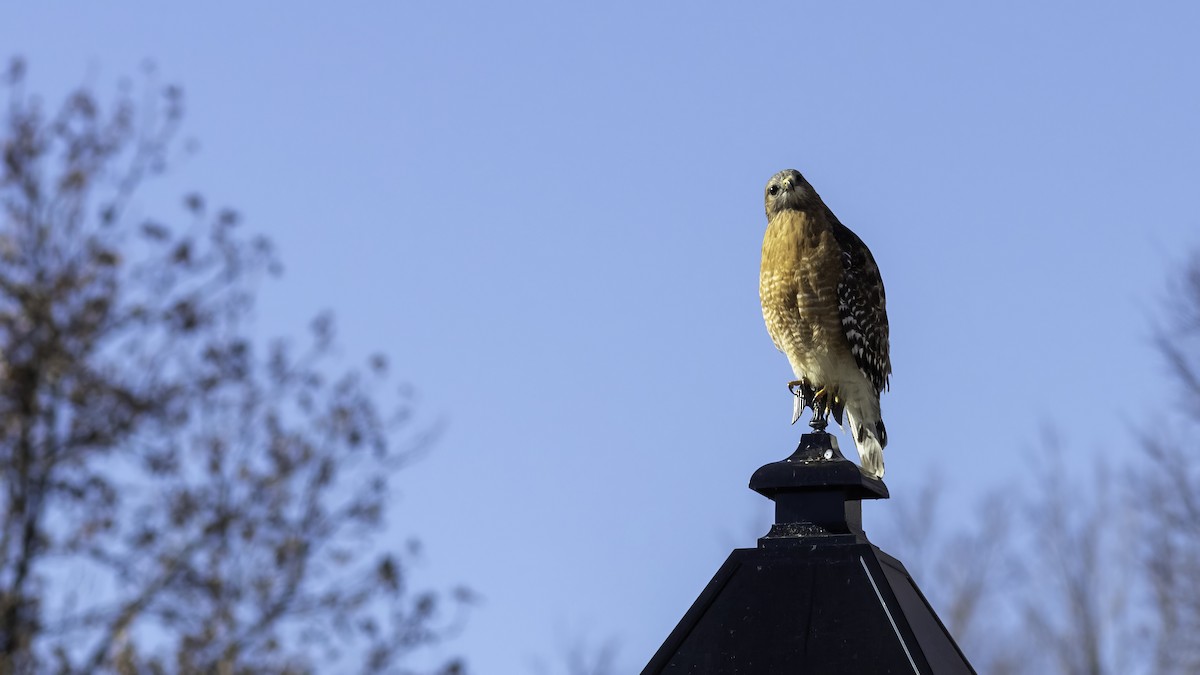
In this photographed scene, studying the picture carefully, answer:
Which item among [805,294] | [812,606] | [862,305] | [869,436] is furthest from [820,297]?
[812,606]

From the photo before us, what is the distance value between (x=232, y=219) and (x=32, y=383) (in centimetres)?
174

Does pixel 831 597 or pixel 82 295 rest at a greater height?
pixel 82 295

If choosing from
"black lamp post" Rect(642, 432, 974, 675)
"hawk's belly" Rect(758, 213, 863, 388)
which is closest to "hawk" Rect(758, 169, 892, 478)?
"hawk's belly" Rect(758, 213, 863, 388)

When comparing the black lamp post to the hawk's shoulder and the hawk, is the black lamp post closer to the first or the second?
the hawk

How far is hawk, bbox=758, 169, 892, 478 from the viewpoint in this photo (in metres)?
4.81

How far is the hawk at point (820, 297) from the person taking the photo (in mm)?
4809

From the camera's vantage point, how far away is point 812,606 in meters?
2.89

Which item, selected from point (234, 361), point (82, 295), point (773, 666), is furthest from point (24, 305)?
point (773, 666)

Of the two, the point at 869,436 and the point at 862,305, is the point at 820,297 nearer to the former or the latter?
the point at 862,305

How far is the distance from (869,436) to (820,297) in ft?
1.49

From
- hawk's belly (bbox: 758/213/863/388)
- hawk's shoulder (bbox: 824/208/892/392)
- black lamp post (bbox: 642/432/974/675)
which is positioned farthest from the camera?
hawk's shoulder (bbox: 824/208/892/392)

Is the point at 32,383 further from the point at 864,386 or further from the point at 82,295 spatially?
the point at 864,386

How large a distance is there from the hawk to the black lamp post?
5.29ft

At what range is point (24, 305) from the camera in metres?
9.81
